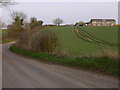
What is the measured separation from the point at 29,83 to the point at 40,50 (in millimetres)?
12975

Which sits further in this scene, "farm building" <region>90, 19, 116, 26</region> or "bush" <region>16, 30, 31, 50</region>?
"farm building" <region>90, 19, 116, 26</region>

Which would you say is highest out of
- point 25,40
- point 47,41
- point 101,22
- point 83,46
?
point 101,22

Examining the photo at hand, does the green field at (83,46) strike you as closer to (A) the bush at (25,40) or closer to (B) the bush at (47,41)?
(B) the bush at (47,41)

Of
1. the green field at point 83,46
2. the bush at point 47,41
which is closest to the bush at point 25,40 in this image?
the green field at point 83,46

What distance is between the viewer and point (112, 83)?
273 inches

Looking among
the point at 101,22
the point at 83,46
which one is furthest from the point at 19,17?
the point at 101,22

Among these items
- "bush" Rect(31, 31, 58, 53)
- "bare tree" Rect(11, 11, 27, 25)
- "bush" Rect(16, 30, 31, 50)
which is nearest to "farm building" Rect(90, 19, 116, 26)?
"bare tree" Rect(11, 11, 27, 25)

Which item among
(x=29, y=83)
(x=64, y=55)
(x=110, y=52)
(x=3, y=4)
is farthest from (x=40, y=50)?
(x=29, y=83)

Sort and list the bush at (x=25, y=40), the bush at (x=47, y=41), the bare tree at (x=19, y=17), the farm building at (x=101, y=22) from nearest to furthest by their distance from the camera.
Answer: the bush at (x=47, y=41) → the bush at (x=25, y=40) → the bare tree at (x=19, y=17) → the farm building at (x=101, y=22)

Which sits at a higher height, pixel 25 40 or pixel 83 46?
pixel 25 40

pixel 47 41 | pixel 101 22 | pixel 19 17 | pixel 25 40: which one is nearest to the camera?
pixel 47 41

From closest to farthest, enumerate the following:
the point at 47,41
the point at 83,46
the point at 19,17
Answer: the point at 47,41
the point at 83,46
the point at 19,17

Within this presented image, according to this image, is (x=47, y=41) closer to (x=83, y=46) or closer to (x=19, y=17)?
(x=83, y=46)

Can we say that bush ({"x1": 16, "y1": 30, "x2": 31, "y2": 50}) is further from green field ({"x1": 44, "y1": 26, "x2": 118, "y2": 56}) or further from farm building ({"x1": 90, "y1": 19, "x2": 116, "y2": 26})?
farm building ({"x1": 90, "y1": 19, "x2": 116, "y2": 26})
